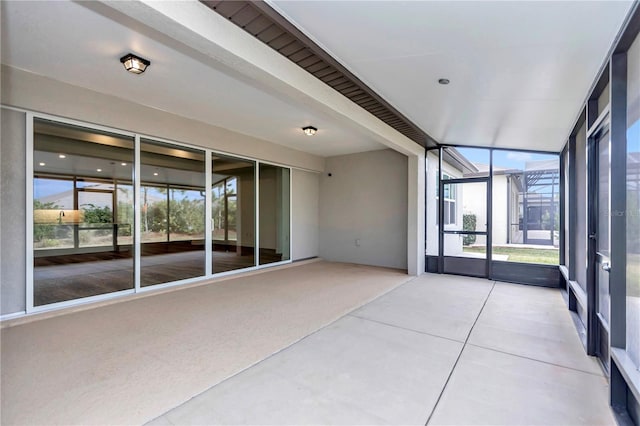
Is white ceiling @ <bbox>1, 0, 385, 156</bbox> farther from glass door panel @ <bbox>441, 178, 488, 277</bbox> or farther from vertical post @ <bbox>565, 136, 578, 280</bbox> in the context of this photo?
vertical post @ <bbox>565, 136, 578, 280</bbox>

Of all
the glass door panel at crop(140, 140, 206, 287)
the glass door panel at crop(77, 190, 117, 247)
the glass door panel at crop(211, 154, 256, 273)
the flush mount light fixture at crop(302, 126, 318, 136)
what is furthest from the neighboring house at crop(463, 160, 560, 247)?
the glass door panel at crop(77, 190, 117, 247)

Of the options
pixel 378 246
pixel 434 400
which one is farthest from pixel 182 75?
pixel 378 246

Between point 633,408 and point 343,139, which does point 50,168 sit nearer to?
point 343,139

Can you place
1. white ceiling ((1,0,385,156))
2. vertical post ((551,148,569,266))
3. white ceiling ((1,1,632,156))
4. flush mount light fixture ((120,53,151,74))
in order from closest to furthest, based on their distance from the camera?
white ceiling ((1,1,632,156)) < white ceiling ((1,0,385,156)) < flush mount light fixture ((120,53,151,74)) < vertical post ((551,148,569,266))

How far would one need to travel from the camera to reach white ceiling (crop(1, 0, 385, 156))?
249cm

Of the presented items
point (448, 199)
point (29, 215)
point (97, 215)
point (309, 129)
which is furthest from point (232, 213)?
point (448, 199)

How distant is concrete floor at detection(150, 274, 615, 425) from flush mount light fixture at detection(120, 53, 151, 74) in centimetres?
319

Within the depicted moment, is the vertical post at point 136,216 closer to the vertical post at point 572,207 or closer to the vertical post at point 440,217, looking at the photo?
the vertical post at point 440,217

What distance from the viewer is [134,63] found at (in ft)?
10.0

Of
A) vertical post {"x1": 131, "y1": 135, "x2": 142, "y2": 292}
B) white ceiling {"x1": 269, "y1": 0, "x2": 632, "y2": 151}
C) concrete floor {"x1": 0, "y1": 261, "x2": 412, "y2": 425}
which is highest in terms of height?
white ceiling {"x1": 269, "y1": 0, "x2": 632, "y2": 151}

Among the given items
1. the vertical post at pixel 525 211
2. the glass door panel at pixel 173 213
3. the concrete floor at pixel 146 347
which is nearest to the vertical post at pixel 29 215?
the concrete floor at pixel 146 347

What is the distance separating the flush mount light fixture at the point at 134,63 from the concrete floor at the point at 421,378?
3.19 meters

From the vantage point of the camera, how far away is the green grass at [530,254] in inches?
209

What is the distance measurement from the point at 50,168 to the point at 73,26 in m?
2.84
